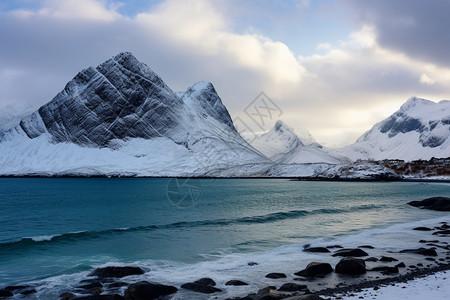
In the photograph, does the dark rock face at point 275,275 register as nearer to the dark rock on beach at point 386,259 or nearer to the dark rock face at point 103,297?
the dark rock on beach at point 386,259

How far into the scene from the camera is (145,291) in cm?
1574

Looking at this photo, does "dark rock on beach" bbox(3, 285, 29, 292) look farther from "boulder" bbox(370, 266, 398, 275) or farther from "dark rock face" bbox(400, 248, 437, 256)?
"dark rock face" bbox(400, 248, 437, 256)

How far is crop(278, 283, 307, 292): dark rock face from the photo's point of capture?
16359mm

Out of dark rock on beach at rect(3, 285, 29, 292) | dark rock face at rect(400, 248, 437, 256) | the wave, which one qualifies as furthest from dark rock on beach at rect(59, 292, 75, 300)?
dark rock face at rect(400, 248, 437, 256)

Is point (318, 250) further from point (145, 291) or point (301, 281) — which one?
point (145, 291)

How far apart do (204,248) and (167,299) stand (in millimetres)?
11286

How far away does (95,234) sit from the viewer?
3297 cm

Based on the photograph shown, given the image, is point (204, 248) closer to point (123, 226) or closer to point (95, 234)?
point (95, 234)

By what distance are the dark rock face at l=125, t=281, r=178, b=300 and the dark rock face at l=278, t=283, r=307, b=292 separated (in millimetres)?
5107

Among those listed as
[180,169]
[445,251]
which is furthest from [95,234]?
[180,169]

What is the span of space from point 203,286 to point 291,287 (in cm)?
414

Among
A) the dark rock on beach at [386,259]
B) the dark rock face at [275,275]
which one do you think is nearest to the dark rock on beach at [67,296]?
the dark rock face at [275,275]

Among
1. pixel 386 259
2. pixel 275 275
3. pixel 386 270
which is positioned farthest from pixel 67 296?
pixel 386 259

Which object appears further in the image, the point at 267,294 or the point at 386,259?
the point at 386,259
